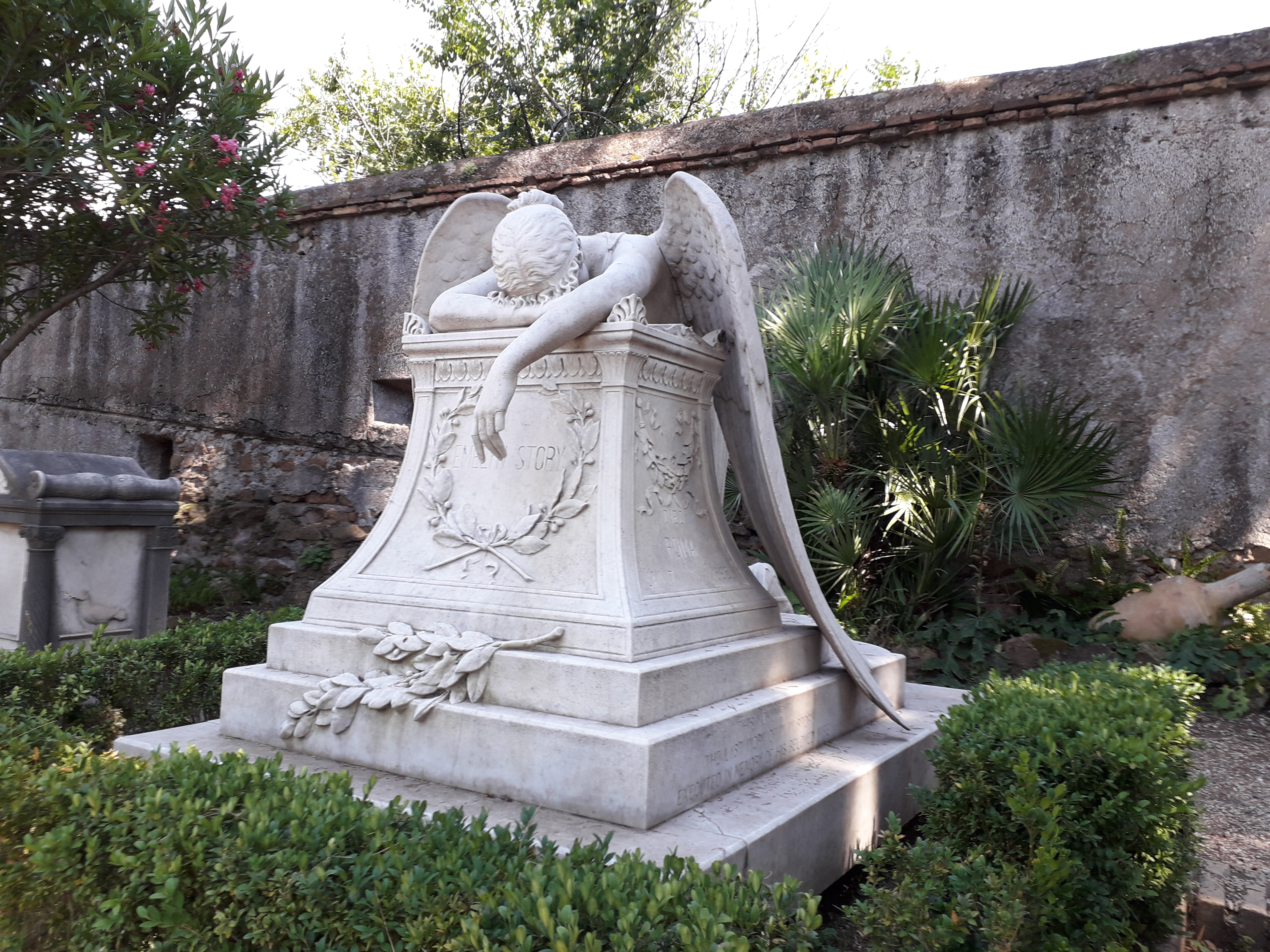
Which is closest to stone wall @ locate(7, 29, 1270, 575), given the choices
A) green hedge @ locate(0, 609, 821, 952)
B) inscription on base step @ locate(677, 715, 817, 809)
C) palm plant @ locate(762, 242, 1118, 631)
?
palm plant @ locate(762, 242, 1118, 631)

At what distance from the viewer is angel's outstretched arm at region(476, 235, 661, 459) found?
8.50 ft

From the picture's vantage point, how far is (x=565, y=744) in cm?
228

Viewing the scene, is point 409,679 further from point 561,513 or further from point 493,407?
point 493,407

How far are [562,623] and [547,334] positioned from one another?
0.83 meters

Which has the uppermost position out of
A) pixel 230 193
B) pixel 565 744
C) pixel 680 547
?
pixel 230 193

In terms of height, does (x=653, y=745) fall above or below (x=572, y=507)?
below

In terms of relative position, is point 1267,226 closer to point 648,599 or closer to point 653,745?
point 648,599

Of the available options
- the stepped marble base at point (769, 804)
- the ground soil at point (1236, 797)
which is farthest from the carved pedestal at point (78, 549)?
the ground soil at point (1236, 797)

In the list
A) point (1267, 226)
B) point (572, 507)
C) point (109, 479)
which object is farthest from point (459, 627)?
point (1267, 226)

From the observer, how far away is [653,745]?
2180 millimetres

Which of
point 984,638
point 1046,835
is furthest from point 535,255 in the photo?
point 984,638

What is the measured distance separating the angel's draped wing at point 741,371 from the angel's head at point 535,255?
38 cm

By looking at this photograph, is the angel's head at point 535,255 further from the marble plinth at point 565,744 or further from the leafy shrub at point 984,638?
the leafy shrub at point 984,638

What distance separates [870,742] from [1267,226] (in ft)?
15.0
